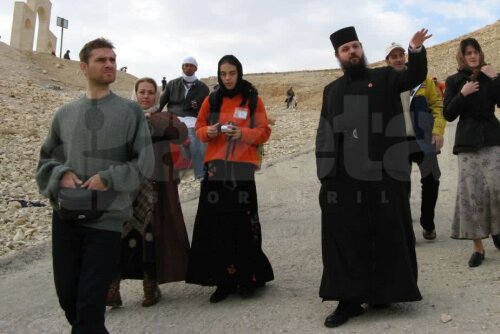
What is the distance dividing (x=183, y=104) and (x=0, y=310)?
108 inches

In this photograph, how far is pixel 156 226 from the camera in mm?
4352

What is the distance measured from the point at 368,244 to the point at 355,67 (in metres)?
1.20

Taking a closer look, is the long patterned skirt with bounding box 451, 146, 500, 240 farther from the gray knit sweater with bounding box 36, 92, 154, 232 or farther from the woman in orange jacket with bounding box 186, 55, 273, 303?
the gray knit sweater with bounding box 36, 92, 154, 232

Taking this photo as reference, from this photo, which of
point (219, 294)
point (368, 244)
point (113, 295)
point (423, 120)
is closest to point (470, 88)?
point (423, 120)

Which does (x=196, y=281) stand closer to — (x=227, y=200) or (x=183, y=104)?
(x=227, y=200)

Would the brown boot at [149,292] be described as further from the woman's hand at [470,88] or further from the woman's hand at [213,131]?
the woman's hand at [470,88]

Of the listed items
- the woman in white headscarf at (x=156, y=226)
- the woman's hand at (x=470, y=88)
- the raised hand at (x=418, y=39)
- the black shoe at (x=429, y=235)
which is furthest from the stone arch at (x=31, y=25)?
the raised hand at (x=418, y=39)

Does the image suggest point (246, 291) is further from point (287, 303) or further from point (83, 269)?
point (83, 269)

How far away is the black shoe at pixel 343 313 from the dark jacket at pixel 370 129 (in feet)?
2.78

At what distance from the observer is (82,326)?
2.91 metres

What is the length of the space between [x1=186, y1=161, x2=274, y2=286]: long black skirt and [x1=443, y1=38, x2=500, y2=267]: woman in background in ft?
5.85

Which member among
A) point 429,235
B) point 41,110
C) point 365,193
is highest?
point 41,110

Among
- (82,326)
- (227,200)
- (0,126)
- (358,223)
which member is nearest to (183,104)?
(227,200)

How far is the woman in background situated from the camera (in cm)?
459
